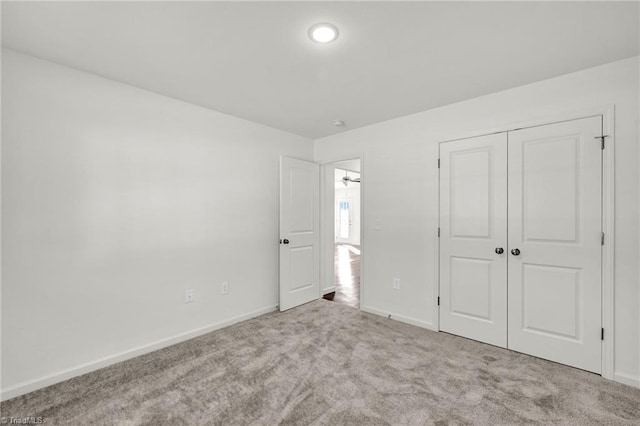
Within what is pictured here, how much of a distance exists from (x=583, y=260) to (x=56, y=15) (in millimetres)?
4004

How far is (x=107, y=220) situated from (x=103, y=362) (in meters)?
1.17

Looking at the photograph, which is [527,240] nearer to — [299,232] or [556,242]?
[556,242]

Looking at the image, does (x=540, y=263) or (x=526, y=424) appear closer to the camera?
(x=526, y=424)

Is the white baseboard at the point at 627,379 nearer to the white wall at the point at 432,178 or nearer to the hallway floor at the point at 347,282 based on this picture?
the white wall at the point at 432,178

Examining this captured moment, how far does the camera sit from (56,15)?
5.32ft

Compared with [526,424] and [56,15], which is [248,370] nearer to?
[526,424]

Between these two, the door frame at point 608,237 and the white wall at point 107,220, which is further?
the door frame at point 608,237

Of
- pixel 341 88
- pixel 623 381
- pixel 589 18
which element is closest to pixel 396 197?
pixel 341 88

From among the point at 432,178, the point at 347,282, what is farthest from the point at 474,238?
the point at 347,282

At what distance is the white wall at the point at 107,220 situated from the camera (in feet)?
6.51

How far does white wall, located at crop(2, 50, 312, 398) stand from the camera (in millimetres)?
1983

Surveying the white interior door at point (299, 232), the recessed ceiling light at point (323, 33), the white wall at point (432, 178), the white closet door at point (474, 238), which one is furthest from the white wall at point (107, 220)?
the white closet door at point (474, 238)

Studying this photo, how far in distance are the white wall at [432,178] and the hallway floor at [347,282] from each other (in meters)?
0.55

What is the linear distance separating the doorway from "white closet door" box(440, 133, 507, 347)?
1120mm
